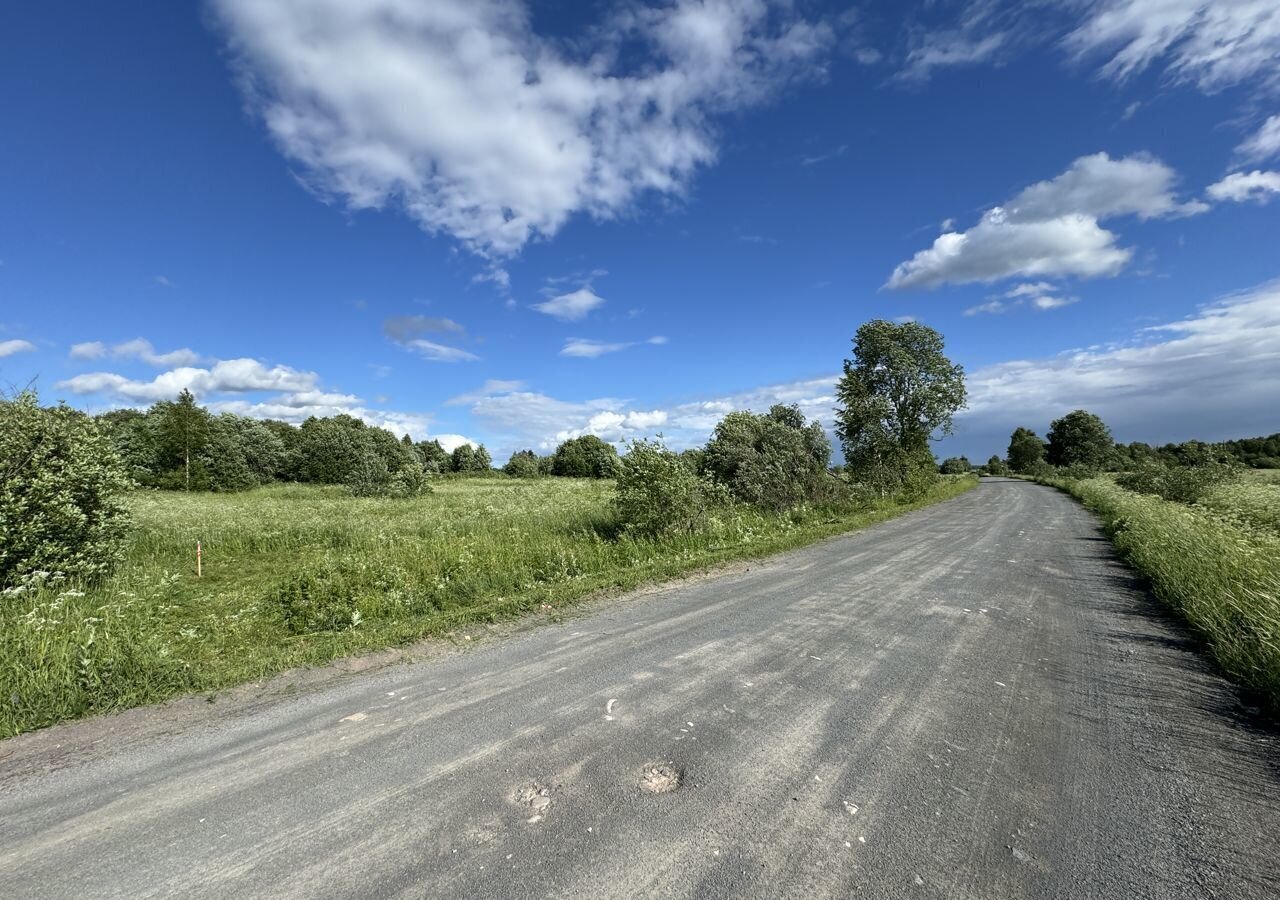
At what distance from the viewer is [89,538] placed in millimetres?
9578

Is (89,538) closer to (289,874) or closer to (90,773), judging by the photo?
(90,773)

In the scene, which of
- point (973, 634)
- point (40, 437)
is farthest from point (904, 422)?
point (40, 437)

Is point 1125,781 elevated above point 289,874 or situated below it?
below

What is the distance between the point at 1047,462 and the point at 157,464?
108 meters

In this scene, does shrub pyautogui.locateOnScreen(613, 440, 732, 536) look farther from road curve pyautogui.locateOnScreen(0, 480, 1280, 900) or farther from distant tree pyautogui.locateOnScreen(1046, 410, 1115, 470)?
distant tree pyautogui.locateOnScreen(1046, 410, 1115, 470)

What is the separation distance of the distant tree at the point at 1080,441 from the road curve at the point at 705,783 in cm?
6754

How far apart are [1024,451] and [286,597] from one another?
94.8 metres

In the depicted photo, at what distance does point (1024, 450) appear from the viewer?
3155 inches

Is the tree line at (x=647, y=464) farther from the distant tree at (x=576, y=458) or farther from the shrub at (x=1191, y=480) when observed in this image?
the distant tree at (x=576, y=458)

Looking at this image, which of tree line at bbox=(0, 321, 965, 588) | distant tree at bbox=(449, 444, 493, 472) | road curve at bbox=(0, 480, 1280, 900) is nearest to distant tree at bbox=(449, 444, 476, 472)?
distant tree at bbox=(449, 444, 493, 472)

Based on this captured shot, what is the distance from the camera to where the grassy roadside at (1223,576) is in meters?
4.91

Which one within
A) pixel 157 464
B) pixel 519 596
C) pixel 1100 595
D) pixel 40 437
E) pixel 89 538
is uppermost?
pixel 157 464

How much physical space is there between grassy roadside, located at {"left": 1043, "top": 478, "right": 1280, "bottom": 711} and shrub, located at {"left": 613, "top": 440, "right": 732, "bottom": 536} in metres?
8.76

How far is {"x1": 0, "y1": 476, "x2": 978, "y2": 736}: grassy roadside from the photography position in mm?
5078
